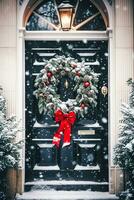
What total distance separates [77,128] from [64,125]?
270 millimetres

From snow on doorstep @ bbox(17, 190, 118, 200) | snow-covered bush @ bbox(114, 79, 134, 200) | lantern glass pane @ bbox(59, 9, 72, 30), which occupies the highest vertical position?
lantern glass pane @ bbox(59, 9, 72, 30)

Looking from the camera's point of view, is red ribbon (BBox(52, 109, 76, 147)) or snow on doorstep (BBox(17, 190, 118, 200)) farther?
red ribbon (BBox(52, 109, 76, 147))

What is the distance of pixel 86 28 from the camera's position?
923cm

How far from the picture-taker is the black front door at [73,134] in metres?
9.12

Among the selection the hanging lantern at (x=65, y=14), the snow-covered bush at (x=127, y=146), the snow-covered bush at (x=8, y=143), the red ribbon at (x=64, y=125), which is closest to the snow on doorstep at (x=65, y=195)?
the snow-covered bush at (x=127, y=146)

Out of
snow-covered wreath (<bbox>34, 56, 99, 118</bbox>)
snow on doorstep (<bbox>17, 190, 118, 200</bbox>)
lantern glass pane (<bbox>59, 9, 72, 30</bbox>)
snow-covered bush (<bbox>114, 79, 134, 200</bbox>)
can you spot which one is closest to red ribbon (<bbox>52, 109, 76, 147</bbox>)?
snow-covered wreath (<bbox>34, 56, 99, 118</bbox>)

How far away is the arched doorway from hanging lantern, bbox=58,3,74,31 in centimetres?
28

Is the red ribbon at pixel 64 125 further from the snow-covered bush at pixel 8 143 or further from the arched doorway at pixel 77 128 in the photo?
the snow-covered bush at pixel 8 143

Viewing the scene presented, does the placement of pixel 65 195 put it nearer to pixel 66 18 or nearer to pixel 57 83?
pixel 57 83

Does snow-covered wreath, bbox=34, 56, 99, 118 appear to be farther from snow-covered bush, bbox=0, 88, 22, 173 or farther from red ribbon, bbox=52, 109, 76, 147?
snow-covered bush, bbox=0, 88, 22, 173

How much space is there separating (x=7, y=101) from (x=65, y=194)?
201cm

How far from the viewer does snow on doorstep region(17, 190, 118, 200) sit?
849 cm

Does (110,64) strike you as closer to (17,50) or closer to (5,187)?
(17,50)

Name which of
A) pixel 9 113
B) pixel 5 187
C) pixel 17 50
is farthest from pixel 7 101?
pixel 5 187
